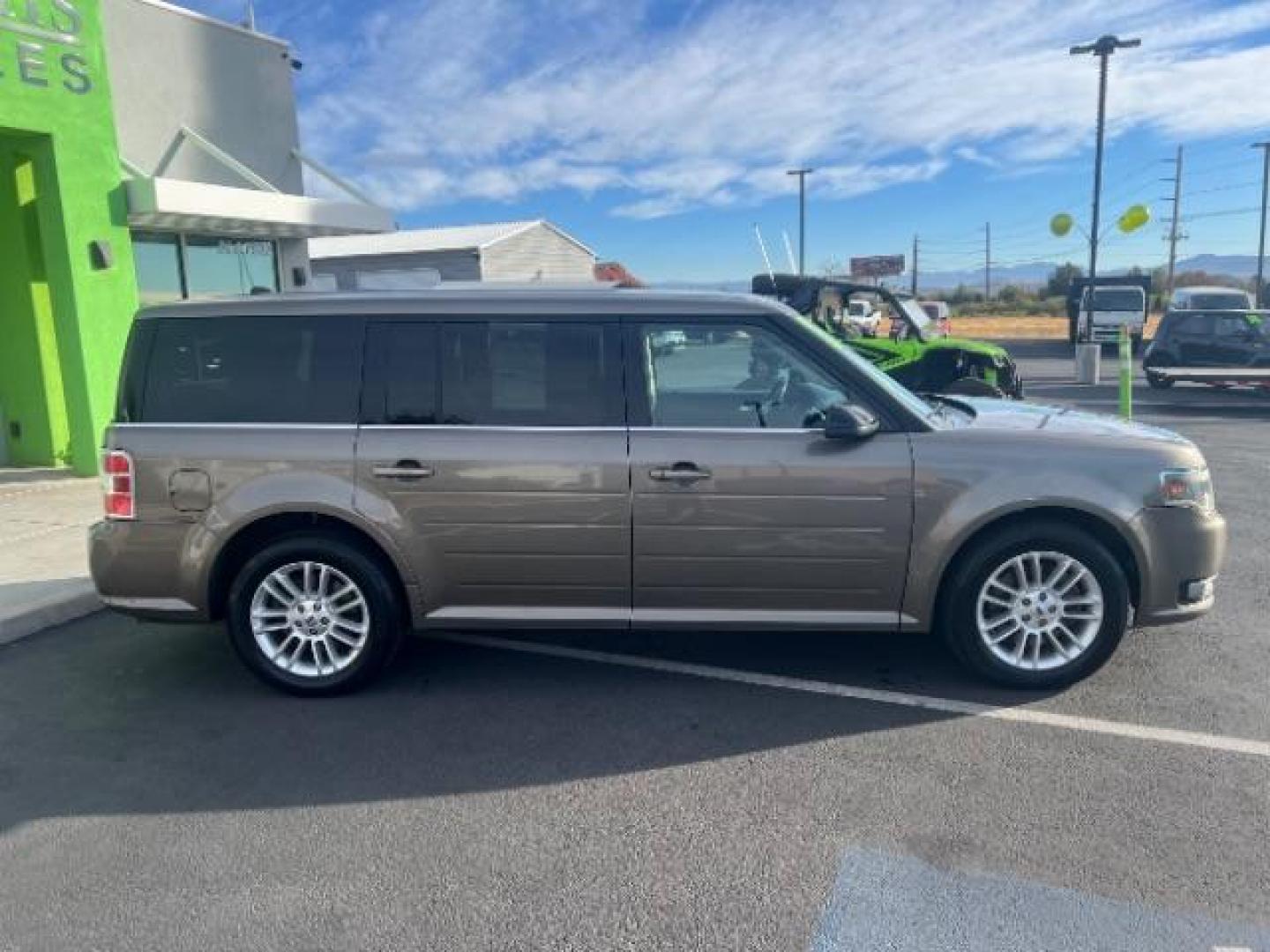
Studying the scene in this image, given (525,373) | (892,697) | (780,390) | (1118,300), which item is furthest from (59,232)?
(1118,300)

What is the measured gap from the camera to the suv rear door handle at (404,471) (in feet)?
13.9

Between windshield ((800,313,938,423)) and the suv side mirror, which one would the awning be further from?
the suv side mirror

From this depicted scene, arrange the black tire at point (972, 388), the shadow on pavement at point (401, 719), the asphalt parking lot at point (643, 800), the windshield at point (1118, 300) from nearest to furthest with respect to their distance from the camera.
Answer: the asphalt parking lot at point (643, 800)
the shadow on pavement at point (401, 719)
the black tire at point (972, 388)
the windshield at point (1118, 300)

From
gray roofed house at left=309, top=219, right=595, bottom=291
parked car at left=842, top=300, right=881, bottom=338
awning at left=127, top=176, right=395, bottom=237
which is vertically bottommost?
parked car at left=842, top=300, right=881, bottom=338

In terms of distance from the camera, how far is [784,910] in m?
2.79

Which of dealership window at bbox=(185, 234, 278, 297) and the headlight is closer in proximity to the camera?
the headlight

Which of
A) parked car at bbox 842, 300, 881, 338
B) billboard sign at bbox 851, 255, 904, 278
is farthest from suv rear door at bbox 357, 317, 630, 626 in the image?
billboard sign at bbox 851, 255, 904, 278

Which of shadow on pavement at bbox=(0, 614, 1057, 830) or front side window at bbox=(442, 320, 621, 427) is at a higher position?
front side window at bbox=(442, 320, 621, 427)

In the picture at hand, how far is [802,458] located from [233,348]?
2.72 meters

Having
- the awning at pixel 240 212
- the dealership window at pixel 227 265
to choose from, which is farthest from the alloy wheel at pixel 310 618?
the dealership window at pixel 227 265

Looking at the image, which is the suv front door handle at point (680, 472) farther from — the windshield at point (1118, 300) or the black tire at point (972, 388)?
the windshield at point (1118, 300)

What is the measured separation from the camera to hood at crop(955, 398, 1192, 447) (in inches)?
170

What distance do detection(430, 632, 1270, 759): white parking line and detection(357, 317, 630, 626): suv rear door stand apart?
554mm

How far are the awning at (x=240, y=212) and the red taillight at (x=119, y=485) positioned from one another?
6.01 metres
